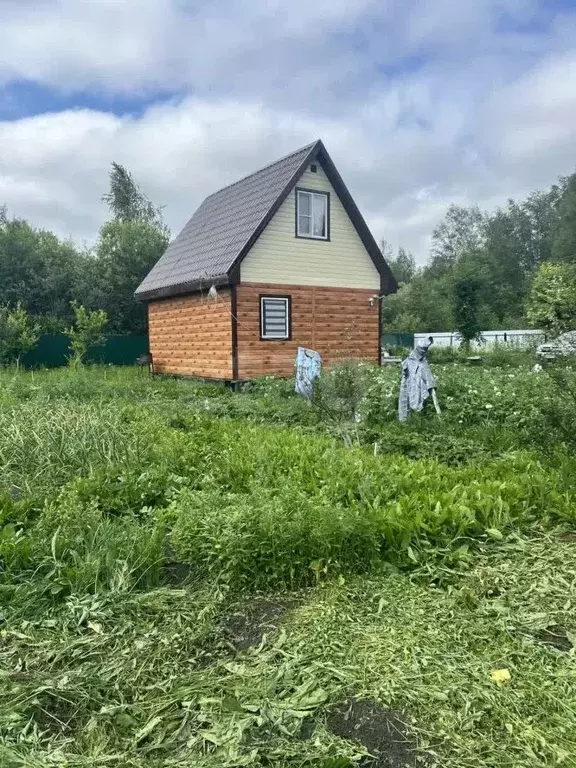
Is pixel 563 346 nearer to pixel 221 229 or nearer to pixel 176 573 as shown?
pixel 176 573

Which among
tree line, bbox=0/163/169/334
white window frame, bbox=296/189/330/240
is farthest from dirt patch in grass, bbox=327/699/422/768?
tree line, bbox=0/163/169/334

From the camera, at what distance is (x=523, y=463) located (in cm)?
497

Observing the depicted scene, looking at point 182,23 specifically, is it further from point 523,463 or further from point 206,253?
point 206,253

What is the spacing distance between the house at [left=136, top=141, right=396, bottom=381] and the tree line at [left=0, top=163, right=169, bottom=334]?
10.8 m

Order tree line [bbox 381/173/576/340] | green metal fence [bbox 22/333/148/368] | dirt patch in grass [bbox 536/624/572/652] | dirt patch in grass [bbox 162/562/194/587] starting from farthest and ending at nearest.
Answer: tree line [bbox 381/173/576/340] → green metal fence [bbox 22/333/148/368] → dirt patch in grass [bbox 162/562/194/587] → dirt patch in grass [bbox 536/624/572/652]

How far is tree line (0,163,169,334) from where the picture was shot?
25.6m

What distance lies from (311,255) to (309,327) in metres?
1.86

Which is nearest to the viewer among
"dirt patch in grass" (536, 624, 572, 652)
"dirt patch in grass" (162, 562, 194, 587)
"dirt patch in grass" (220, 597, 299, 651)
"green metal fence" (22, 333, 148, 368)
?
"dirt patch in grass" (536, 624, 572, 652)

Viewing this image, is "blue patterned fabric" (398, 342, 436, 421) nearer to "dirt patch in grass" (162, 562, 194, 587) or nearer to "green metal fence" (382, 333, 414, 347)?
"dirt patch in grass" (162, 562, 194, 587)

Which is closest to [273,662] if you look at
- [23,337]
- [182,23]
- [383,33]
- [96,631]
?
[96,631]

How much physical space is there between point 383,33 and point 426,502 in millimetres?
5949

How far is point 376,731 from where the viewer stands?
2.00 meters

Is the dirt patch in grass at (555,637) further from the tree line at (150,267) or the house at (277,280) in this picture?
the tree line at (150,267)

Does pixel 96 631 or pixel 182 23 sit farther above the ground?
pixel 182 23
